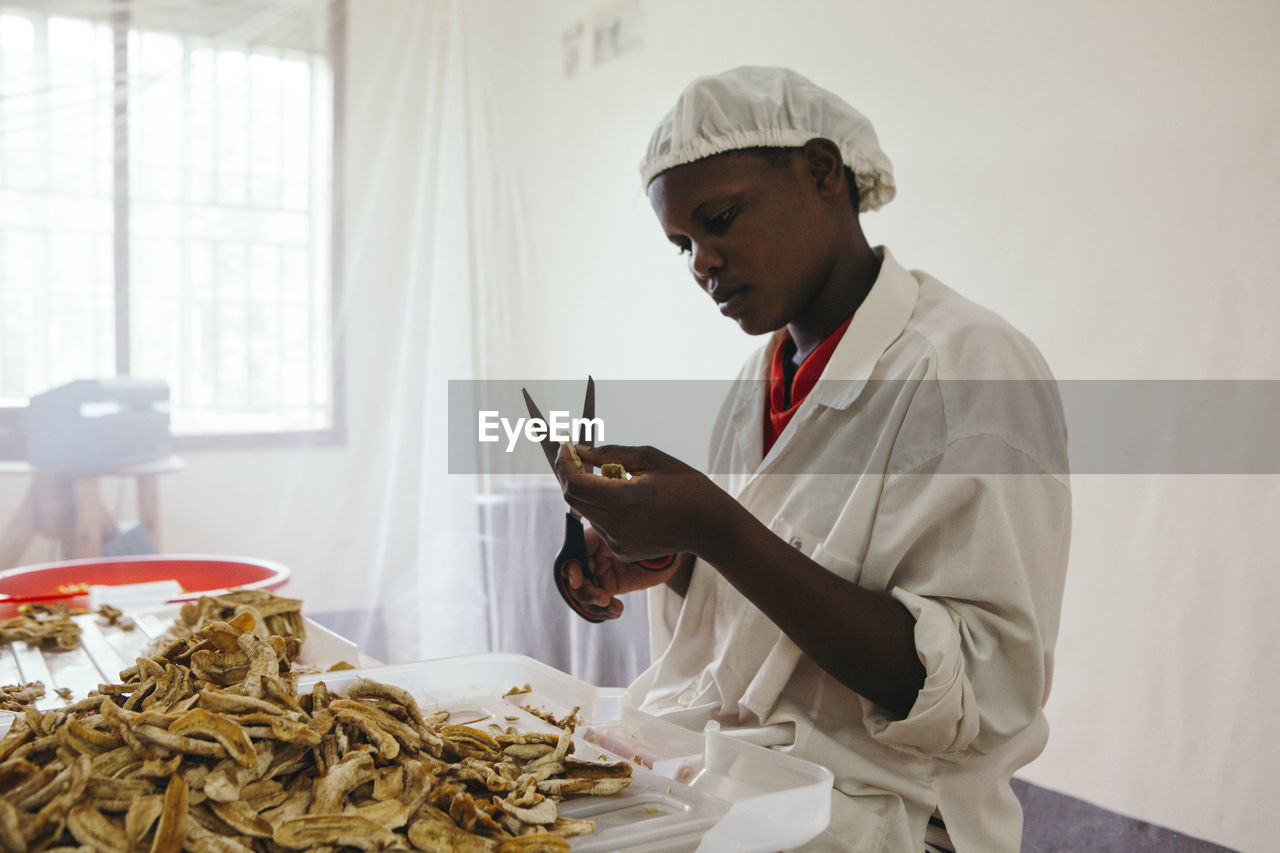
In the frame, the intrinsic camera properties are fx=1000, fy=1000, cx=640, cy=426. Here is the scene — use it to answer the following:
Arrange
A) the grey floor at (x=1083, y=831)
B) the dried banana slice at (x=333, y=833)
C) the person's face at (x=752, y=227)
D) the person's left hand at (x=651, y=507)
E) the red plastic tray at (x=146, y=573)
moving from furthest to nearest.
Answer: the grey floor at (x=1083, y=831) < the red plastic tray at (x=146, y=573) < the person's face at (x=752, y=227) < the person's left hand at (x=651, y=507) < the dried banana slice at (x=333, y=833)

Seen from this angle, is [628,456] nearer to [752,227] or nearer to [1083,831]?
[752,227]

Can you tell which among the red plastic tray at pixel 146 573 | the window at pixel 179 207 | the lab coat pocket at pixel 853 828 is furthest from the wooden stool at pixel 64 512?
the lab coat pocket at pixel 853 828

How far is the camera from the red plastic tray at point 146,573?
1.46 metres

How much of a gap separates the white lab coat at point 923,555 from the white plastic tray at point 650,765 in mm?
198

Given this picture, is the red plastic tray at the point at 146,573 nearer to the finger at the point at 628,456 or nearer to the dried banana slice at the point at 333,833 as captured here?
the finger at the point at 628,456

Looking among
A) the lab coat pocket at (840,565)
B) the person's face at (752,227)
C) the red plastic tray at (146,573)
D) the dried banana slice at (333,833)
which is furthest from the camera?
the red plastic tray at (146,573)

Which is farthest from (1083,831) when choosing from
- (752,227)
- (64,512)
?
(64,512)

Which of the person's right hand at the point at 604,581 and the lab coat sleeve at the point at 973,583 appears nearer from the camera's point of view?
the lab coat sleeve at the point at 973,583

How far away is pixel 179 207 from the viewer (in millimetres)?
2441

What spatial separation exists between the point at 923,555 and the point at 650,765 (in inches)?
13.1

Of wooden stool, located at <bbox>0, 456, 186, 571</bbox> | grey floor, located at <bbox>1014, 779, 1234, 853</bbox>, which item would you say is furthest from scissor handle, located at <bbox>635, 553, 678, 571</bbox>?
wooden stool, located at <bbox>0, 456, 186, 571</bbox>

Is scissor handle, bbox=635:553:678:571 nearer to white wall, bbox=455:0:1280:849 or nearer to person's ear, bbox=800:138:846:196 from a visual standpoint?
person's ear, bbox=800:138:846:196

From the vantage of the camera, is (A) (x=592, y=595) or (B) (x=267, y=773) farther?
(A) (x=592, y=595)

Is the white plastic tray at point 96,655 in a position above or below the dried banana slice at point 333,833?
below
